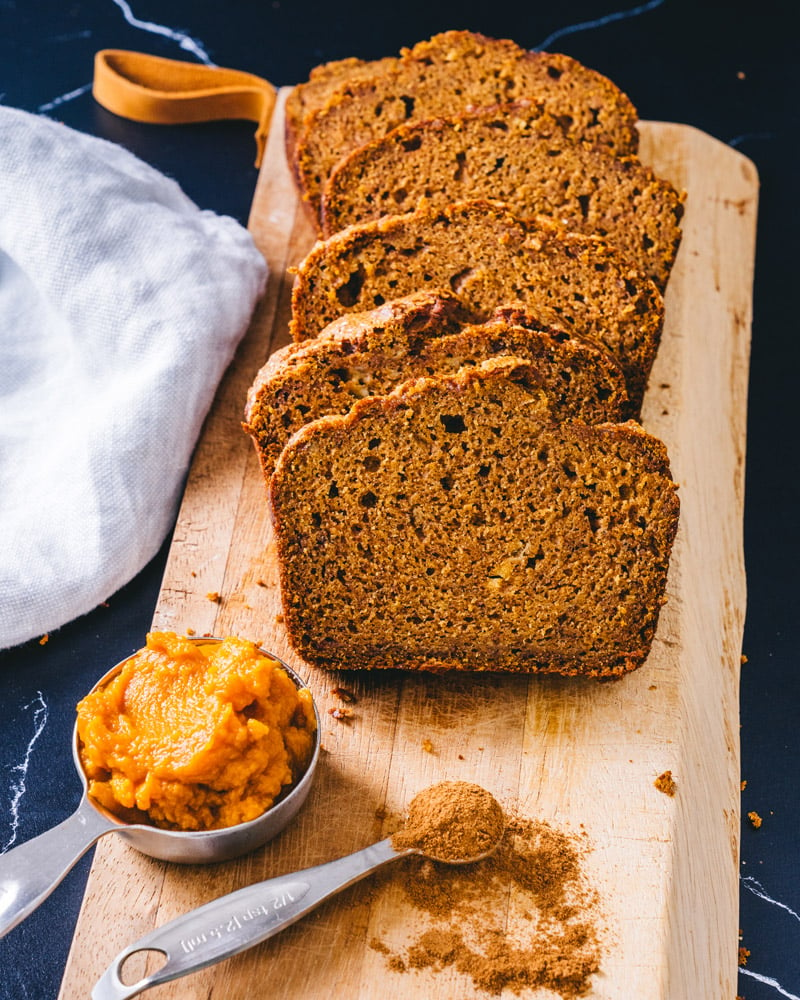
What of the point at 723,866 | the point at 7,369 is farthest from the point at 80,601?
the point at 723,866

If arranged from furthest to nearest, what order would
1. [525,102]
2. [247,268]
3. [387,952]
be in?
[247,268] → [525,102] → [387,952]

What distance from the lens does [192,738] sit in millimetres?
3410

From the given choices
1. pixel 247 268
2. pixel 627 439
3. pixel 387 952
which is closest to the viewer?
pixel 387 952

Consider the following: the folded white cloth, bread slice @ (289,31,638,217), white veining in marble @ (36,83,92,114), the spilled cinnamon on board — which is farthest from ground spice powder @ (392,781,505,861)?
white veining in marble @ (36,83,92,114)

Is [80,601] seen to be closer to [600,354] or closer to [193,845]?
[193,845]

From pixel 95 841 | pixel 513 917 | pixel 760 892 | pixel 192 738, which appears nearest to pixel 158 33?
pixel 192 738

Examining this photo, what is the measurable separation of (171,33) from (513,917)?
4.83 metres

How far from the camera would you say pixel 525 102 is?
4707 millimetres

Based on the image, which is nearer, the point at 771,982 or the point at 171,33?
the point at 771,982

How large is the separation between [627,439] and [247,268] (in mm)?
1943

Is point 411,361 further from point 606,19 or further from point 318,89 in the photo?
point 606,19

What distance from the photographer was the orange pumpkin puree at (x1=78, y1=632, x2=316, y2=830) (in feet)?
11.1

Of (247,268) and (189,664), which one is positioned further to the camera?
(247,268)

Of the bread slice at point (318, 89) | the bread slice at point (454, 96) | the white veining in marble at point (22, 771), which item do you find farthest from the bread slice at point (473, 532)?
the bread slice at point (318, 89)
